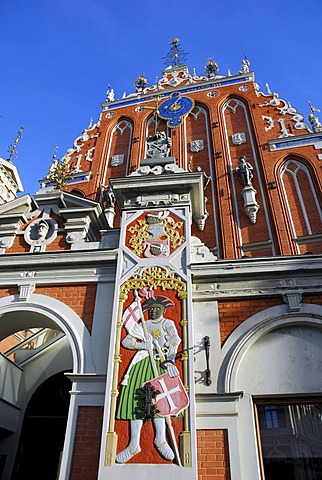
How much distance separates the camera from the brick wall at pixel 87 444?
446 centimetres

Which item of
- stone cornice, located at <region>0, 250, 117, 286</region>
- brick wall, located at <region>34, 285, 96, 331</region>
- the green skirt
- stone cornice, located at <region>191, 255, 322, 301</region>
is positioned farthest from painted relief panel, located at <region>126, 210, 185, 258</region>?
the green skirt

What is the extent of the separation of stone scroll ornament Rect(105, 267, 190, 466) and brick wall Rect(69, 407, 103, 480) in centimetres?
30

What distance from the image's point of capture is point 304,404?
190 inches

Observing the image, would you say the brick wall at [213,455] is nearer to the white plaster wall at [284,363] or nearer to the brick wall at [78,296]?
the white plaster wall at [284,363]

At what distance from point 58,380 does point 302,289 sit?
5263 mm

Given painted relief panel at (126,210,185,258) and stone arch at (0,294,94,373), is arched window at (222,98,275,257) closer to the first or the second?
painted relief panel at (126,210,185,258)

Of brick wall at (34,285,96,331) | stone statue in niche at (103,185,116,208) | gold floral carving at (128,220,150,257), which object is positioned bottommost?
brick wall at (34,285,96,331)

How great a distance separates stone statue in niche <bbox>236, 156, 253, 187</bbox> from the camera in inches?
409

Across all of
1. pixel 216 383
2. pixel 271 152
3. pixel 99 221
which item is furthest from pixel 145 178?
pixel 271 152

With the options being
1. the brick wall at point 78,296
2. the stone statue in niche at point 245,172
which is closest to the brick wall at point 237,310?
the brick wall at point 78,296

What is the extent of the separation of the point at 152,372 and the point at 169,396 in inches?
14.8

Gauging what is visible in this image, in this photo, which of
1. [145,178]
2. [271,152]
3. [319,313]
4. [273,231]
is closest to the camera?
[319,313]

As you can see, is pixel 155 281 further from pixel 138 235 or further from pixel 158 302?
pixel 138 235

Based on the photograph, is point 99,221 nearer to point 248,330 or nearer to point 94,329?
point 94,329
